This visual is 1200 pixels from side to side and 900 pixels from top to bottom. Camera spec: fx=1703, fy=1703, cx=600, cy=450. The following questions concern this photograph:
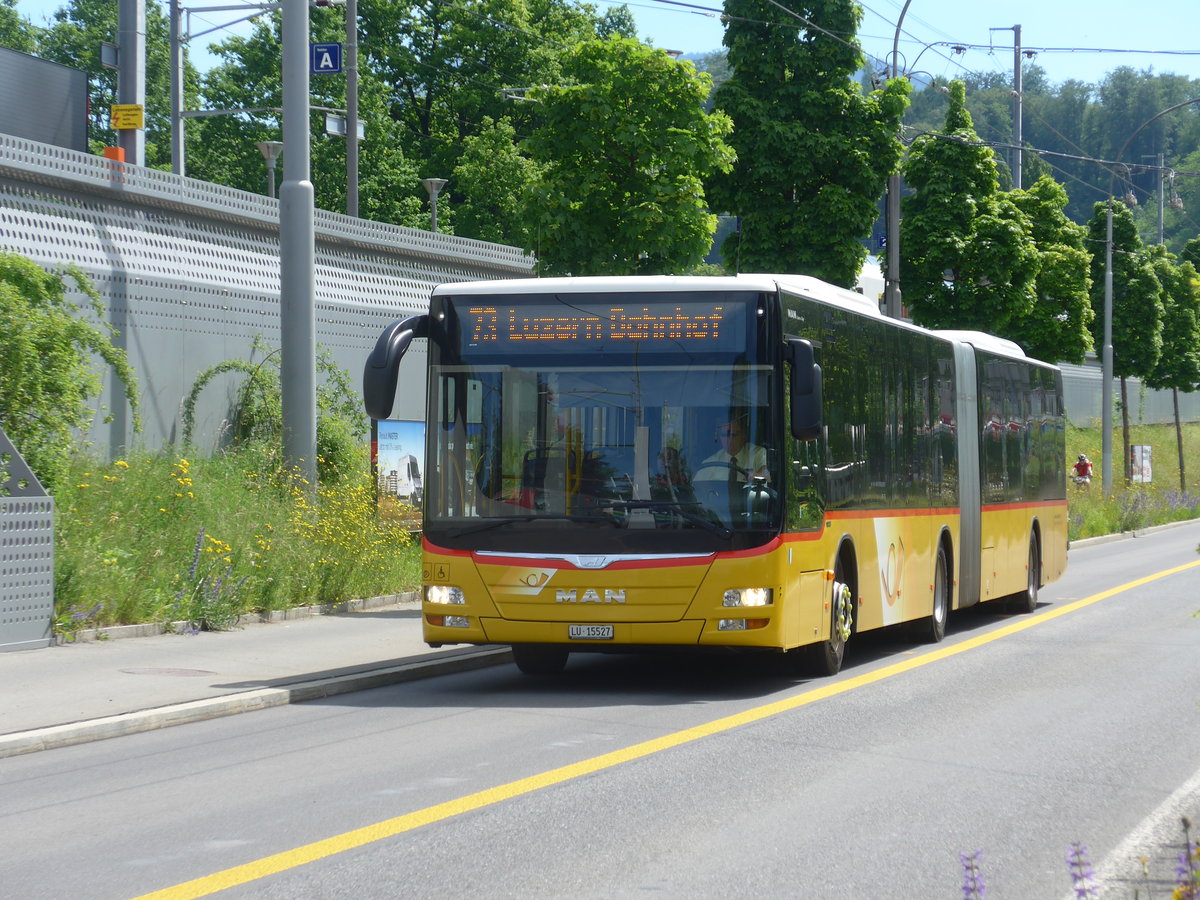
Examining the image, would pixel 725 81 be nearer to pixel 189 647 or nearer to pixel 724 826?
pixel 189 647

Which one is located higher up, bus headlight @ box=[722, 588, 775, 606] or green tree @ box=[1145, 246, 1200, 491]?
green tree @ box=[1145, 246, 1200, 491]

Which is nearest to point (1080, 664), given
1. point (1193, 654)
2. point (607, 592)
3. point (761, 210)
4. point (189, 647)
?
point (1193, 654)

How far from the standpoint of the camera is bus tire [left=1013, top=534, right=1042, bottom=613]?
818 inches

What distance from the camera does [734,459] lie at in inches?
466

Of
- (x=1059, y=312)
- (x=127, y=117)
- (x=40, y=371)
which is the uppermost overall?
(x=127, y=117)

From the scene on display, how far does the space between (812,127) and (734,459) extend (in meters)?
18.1

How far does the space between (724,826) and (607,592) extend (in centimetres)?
440

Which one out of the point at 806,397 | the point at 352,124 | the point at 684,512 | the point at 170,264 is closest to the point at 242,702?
the point at 684,512

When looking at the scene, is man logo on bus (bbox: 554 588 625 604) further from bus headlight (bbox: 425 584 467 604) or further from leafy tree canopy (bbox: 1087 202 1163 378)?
leafy tree canopy (bbox: 1087 202 1163 378)

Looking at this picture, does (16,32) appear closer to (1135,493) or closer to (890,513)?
(1135,493)

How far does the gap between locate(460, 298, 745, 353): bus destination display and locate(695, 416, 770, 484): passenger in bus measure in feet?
2.09

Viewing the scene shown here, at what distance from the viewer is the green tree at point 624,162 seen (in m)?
19.8

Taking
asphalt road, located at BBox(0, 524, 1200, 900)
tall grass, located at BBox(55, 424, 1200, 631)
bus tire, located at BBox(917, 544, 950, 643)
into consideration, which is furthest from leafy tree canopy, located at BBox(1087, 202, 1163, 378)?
asphalt road, located at BBox(0, 524, 1200, 900)

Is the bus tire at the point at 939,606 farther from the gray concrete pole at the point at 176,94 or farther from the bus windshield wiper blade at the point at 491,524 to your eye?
the gray concrete pole at the point at 176,94
